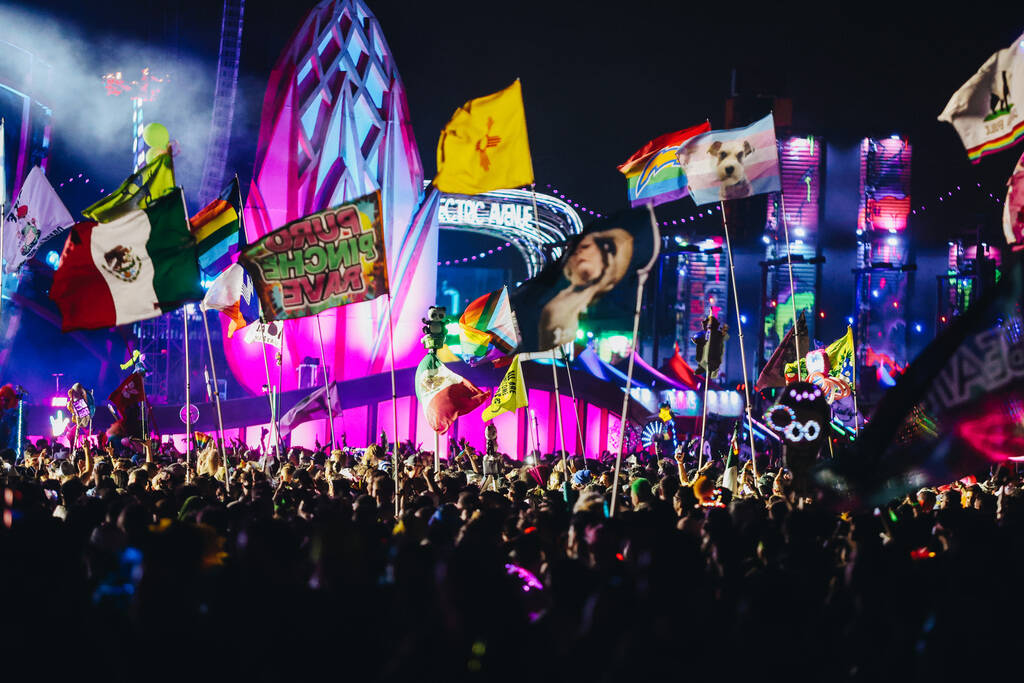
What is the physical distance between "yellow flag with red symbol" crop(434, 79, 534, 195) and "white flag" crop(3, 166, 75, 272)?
918cm

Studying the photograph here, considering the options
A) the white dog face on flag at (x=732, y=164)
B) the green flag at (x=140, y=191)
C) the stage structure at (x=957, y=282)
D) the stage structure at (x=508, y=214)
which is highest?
the stage structure at (x=508, y=214)

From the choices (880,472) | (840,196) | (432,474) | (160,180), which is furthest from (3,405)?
(840,196)

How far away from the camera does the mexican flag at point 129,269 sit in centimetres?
1286

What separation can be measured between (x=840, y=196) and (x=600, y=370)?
35577 mm

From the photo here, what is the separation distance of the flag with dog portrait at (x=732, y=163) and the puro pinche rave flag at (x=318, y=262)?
471cm

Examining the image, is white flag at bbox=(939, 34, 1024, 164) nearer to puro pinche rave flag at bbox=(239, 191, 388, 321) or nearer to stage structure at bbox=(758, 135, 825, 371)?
puro pinche rave flag at bbox=(239, 191, 388, 321)

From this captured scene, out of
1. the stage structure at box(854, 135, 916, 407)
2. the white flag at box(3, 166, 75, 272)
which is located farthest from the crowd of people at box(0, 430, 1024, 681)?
the stage structure at box(854, 135, 916, 407)

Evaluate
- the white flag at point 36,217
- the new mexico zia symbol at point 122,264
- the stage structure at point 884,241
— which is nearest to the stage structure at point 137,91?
the white flag at point 36,217

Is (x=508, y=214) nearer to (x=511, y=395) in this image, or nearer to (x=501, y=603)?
(x=511, y=395)

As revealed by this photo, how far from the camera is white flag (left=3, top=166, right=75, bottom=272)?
1836cm

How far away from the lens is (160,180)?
592 inches

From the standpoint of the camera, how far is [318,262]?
11312 millimetres

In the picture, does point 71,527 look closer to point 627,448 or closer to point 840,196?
point 627,448

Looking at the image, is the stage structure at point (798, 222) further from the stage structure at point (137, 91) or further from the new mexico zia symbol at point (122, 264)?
the new mexico zia symbol at point (122, 264)
